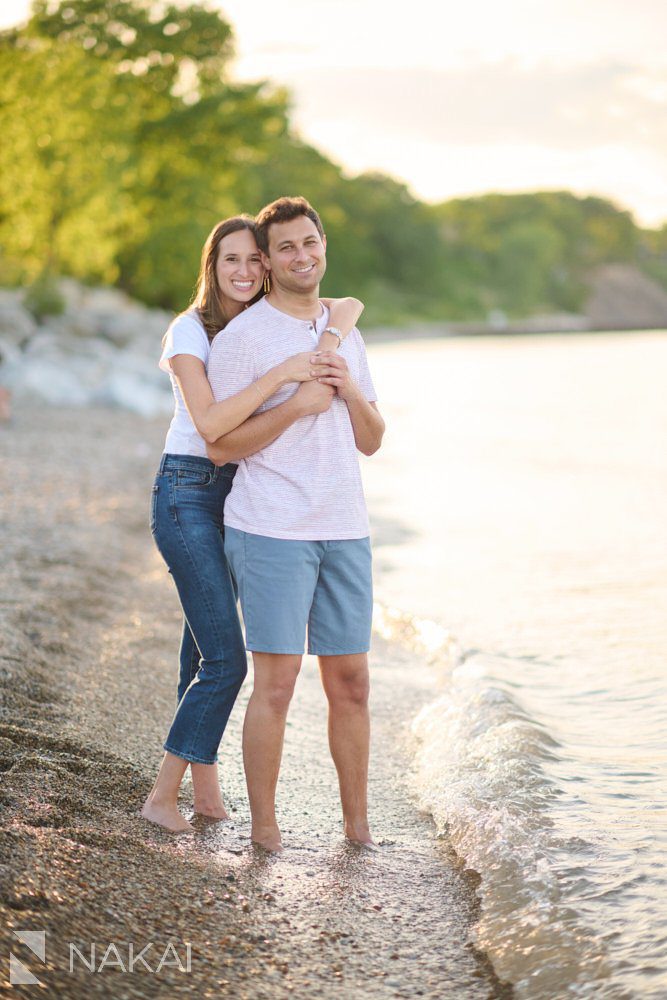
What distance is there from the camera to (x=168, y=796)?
3.65 m

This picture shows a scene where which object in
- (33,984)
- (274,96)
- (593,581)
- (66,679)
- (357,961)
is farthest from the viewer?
(274,96)

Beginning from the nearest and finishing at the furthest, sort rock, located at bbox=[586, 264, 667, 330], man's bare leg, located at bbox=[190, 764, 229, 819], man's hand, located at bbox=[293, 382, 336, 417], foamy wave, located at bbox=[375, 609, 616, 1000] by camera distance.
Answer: foamy wave, located at bbox=[375, 609, 616, 1000]
man's hand, located at bbox=[293, 382, 336, 417]
man's bare leg, located at bbox=[190, 764, 229, 819]
rock, located at bbox=[586, 264, 667, 330]

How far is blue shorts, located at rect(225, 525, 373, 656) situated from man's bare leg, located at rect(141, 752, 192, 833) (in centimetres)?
49

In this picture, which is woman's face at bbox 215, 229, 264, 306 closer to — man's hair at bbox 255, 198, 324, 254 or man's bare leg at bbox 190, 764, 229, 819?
man's hair at bbox 255, 198, 324, 254

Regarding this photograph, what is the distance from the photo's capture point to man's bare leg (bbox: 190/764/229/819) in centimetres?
380

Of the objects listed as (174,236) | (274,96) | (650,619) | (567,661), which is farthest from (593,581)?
(274,96)

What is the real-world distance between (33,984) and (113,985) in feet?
0.61

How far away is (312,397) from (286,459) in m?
0.21

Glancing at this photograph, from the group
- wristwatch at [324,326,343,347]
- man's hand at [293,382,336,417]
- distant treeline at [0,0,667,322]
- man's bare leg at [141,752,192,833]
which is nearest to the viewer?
man's hand at [293,382,336,417]

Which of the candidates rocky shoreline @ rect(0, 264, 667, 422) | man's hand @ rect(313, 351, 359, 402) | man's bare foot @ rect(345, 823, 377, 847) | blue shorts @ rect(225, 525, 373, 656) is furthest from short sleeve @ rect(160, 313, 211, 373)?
rocky shoreline @ rect(0, 264, 667, 422)

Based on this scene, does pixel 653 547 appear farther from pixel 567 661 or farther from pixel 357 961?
pixel 357 961

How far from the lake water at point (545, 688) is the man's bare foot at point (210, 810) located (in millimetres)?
785

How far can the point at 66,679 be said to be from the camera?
4953 millimetres

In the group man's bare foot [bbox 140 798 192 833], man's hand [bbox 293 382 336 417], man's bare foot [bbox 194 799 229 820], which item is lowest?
man's bare foot [bbox 194 799 229 820]
